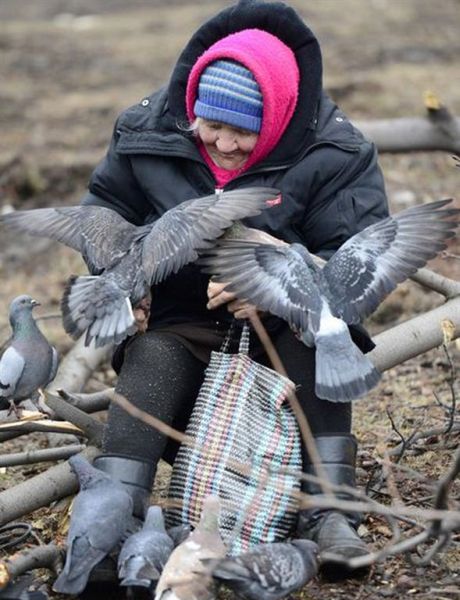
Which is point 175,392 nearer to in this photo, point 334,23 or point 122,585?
point 122,585

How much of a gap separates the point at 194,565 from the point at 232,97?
1.65 m

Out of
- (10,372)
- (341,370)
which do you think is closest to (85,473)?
(10,372)

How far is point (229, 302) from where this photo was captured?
4.82 metres

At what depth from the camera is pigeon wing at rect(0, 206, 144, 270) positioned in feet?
16.0

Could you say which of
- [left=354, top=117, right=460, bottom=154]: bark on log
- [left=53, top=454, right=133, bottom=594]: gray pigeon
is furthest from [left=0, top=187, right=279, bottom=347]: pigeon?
[left=354, top=117, right=460, bottom=154]: bark on log

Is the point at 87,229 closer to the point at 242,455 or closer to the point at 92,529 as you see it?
the point at 242,455

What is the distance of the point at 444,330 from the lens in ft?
18.5

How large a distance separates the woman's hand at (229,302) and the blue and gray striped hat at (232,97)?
580 mm

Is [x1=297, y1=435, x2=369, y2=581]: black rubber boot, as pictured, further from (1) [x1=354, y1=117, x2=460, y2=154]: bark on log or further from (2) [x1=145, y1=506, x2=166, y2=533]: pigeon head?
→ (1) [x1=354, y1=117, x2=460, y2=154]: bark on log

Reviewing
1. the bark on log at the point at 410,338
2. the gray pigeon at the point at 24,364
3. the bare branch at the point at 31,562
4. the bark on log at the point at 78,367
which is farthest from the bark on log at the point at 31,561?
the bark on log at the point at 78,367

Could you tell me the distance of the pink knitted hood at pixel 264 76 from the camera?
4855mm

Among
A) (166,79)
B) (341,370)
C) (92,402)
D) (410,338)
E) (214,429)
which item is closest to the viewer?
(341,370)

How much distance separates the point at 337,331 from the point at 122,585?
1065mm

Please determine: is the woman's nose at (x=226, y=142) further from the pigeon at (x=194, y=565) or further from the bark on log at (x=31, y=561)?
the bark on log at (x=31, y=561)
